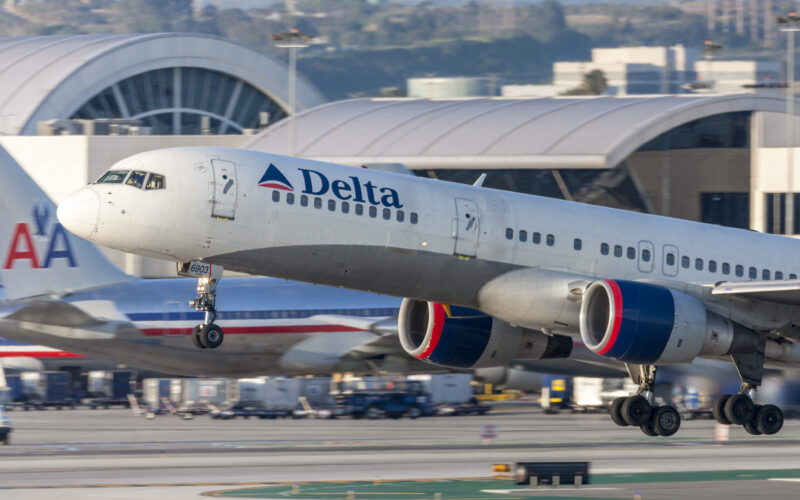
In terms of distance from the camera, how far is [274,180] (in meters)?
35.7

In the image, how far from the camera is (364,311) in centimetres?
7231

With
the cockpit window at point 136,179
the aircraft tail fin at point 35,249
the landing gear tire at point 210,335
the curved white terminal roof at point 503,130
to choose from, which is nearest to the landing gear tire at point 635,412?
the landing gear tire at point 210,335

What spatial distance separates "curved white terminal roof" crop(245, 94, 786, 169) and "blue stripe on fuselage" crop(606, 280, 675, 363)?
36604 mm

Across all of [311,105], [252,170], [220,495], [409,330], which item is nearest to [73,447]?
[220,495]

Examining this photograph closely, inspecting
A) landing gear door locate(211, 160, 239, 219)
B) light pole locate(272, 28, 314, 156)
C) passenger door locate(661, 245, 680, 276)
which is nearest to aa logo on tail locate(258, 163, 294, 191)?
landing gear door locate(211, 160, 239, 219)

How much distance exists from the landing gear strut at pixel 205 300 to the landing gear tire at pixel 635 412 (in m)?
13.8

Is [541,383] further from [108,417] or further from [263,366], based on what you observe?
[108,417]

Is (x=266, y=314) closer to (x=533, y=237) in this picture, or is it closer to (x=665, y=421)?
(x=665, y=421)

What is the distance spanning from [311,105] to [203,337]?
266ft

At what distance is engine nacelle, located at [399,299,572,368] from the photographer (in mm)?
42625

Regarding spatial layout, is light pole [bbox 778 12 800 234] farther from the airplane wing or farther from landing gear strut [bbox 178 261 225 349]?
landing gear strut [bbox 178 261 225 349]

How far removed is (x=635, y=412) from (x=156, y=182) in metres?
17.2

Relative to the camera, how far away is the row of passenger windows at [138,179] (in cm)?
3488

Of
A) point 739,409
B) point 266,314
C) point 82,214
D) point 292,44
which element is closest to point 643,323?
point 739,409
